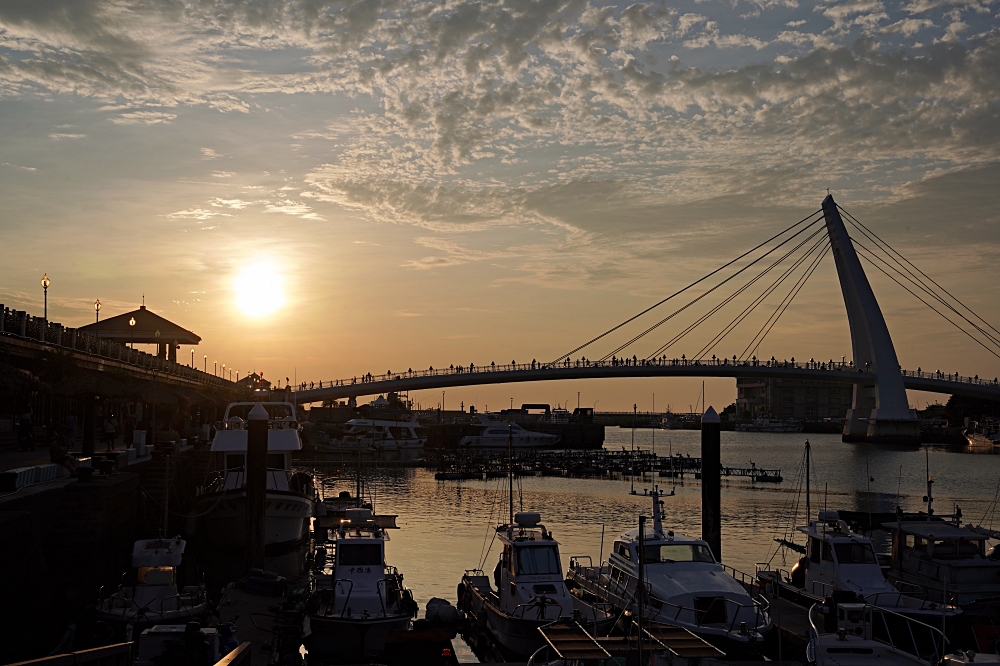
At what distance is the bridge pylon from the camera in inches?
3524

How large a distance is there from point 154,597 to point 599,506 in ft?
103

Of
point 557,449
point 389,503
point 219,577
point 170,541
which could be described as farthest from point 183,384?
point 557,449

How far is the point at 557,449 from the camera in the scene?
11150 cm

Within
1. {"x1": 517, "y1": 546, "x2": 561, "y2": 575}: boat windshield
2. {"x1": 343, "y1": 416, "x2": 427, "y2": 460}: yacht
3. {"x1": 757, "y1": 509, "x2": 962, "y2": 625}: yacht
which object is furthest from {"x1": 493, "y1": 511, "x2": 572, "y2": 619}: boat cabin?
{"x1": 343, "y1": 416, "x2": 427, "y2": 460}: yacht

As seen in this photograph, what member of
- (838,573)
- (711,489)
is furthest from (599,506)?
(838,573)

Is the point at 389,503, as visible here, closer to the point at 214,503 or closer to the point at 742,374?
the point at 214,503

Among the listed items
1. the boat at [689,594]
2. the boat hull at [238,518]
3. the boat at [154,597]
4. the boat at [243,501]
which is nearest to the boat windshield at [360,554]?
the boat at [154,597]

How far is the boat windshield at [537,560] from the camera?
18.8 m

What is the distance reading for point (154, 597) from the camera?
17875 mm

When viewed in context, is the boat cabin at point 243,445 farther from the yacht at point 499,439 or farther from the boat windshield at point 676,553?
the yacht at point 499,439

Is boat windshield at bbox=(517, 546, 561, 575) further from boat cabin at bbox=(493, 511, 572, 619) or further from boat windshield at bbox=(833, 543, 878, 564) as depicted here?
boat windshield at bbox=(833, 543, 878, 564)

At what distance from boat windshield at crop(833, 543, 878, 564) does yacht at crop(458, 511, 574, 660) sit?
6.02 m

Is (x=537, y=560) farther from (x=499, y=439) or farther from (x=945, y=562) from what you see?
(x=499, y=439)

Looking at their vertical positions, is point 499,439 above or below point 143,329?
below
